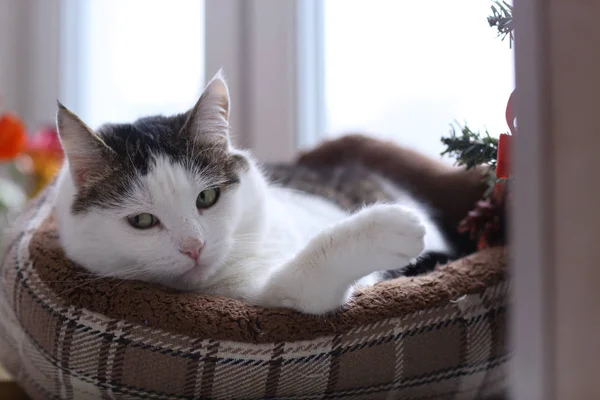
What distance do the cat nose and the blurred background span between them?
1.53ft

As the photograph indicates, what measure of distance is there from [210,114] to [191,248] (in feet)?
0.92

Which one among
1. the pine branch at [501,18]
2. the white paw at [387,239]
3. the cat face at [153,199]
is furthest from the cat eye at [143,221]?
the pine branch at [501,18]

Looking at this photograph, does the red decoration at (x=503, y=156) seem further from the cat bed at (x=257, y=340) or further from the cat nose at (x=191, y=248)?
the cat nose at (x=191, y=248)

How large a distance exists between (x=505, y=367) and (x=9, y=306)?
0.86m

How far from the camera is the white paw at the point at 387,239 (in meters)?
0.84

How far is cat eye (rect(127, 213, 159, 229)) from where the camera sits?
3.23ft

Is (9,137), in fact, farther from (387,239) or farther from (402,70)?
(387,239)

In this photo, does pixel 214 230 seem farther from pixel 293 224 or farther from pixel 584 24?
pixel 584 24

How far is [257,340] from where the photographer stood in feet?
2.83

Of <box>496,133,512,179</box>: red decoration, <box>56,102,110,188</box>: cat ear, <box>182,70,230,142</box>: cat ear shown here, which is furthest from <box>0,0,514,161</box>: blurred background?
<box>56,102,110,188</box>: cat ear

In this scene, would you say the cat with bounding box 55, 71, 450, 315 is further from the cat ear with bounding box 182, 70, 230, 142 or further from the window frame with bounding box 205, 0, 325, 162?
the window frame with bounding box 205, 0, 325, 162

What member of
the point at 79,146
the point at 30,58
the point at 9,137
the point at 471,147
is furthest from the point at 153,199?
the point at 30,58

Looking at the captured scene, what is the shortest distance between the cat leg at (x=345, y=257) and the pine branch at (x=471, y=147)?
147 millimetres

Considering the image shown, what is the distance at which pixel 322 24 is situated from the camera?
1.97 m
